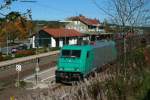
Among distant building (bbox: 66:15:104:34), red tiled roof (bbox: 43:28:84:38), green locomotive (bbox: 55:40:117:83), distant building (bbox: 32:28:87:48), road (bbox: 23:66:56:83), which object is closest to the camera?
green locomotive (bbox: 55:40:117:83)

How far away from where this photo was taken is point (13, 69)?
42875 millimetres

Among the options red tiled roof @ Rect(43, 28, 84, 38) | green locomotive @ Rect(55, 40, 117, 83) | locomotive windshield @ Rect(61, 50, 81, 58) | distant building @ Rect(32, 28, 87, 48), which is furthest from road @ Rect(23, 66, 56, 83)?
red tiled roof @ Rect(43, 28, 84, 38)

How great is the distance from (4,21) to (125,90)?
11455 millimetres

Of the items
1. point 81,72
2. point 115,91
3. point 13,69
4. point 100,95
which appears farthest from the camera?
point 13,69

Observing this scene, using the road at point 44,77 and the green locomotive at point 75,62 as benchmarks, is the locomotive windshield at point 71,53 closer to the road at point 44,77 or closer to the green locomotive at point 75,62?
the green locomotive at point 75,62

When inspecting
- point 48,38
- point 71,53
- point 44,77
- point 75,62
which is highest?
point 48,38

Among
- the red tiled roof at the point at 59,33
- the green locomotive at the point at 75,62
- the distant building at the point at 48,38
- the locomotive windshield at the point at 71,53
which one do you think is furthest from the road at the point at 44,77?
the red tiled roof at the point at 59,33

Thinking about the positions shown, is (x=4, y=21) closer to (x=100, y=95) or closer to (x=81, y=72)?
(x=100, y=95)

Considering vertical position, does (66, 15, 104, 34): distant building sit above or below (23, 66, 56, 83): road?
above

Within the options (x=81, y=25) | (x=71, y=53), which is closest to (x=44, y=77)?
(x=71, y=53)

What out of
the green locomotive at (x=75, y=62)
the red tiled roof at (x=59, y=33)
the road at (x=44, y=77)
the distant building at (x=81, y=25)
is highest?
the distant building at (x=81, y=25)

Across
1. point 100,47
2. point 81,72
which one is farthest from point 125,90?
point 100,47

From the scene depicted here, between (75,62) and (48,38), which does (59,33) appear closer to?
(48,38)

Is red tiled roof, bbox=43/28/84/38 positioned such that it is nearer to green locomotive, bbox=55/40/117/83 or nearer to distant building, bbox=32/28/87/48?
distant building, bbox=32/28/87/48
